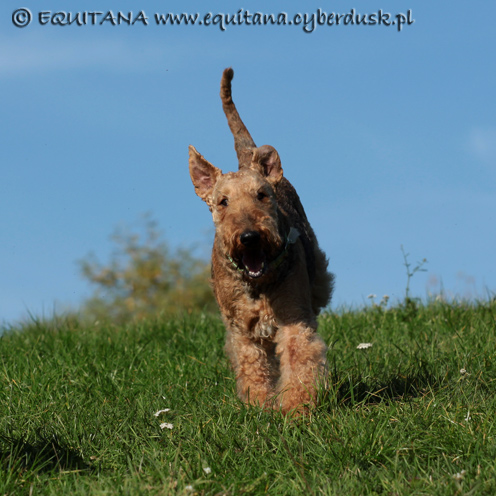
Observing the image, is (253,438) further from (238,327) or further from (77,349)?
(77,349)

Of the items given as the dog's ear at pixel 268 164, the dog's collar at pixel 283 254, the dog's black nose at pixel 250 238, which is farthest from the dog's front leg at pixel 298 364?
the dog's ear at pixel 268 164

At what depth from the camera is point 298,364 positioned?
15.8ft

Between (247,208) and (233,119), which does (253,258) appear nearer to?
(247,208)

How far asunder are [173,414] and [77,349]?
2.29m

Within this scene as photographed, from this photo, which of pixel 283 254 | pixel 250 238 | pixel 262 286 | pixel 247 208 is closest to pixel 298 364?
pixel 262 286

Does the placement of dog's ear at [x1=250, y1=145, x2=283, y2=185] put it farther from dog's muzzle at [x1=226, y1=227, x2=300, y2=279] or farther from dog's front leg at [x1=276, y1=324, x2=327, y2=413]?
dog's front leg at [x1=276, y1=324, x2=327, y2=413]

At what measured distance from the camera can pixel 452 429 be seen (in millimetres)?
3832

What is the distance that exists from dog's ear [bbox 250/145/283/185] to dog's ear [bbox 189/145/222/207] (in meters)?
0.31

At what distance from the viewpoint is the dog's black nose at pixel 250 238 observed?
453 cm

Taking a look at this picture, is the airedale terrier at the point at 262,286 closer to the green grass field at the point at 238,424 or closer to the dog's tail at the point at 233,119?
the green grass field at the point at 238,424

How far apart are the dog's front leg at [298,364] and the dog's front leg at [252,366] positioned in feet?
0.40

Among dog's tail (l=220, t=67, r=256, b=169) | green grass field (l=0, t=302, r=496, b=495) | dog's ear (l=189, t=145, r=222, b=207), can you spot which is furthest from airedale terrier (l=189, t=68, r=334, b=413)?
dog's tail (l=220, t=67, r=256, b=169)

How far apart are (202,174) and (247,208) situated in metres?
0.65

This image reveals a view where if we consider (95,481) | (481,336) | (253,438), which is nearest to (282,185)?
(481,336)
